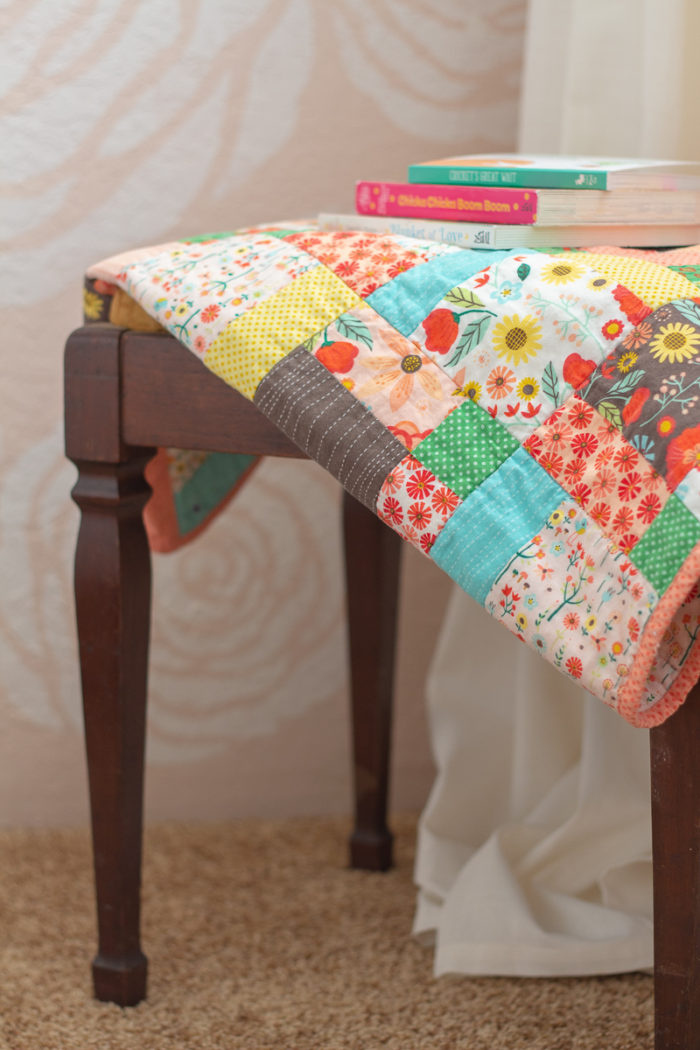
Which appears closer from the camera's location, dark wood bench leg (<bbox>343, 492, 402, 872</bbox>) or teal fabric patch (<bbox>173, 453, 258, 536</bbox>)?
teal fabric patch (<bbox>173, 453, 258, 536</bbox>)

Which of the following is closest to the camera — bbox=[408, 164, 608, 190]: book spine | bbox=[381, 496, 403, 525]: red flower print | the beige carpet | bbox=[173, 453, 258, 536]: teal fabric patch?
bbox=[381, 496, 403, 525]: red flower print

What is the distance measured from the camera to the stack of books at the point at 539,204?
0.72 m

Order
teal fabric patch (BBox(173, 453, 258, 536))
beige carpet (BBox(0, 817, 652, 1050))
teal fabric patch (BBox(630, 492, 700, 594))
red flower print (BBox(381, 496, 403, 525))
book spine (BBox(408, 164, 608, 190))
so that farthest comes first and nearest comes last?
1. teal fabric patch (BBox(173, 453, 258, 536))
2. beige carpet (BBox(0, 817, 652, 1050))
3. book spine (BBox(408, 164, 608, 190))
4. red flower print (BBox(381, 496, 403, 525))
5. teal fabric patch (BBox(630, 492, 700, 594))

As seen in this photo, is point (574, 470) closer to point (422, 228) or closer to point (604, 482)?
point (604, 482)

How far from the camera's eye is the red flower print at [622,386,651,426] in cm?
56

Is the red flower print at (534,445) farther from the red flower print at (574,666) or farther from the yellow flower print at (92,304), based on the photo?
the yellow flower print at (92,304)

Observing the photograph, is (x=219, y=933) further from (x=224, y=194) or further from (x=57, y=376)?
(x=224, y=194)

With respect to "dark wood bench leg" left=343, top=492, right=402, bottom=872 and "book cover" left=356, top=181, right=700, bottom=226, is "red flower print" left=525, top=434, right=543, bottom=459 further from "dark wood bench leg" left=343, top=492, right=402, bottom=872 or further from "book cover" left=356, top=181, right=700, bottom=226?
"dark wood bench leg" left=343, top=492, right=402, bottom=872

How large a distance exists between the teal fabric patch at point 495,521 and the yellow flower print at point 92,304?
367mm

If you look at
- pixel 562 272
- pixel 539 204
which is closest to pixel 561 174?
pixel 539 204

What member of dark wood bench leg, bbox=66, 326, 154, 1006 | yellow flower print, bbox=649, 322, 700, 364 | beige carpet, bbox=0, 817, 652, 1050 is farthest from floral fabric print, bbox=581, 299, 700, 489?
beige carpet, bbox=0, 817, 652, 1050

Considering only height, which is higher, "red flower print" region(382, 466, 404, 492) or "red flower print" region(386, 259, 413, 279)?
"red flower print" region(386, 259, 413, 279)

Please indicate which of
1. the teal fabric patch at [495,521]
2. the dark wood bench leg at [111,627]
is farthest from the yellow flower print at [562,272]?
the dark wood bench leg at [111,627]

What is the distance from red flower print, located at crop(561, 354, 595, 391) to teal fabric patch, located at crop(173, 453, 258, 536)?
0.42m
